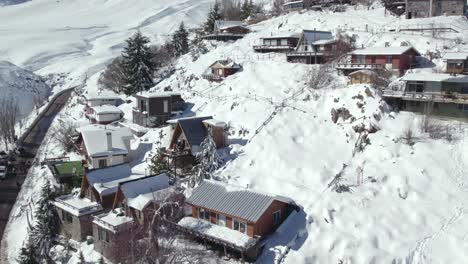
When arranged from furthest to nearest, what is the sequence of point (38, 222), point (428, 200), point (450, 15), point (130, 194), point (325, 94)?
point (450, 15) → point (325, 94) → point (38, 222) → point (130, 194) → point (428, 200)

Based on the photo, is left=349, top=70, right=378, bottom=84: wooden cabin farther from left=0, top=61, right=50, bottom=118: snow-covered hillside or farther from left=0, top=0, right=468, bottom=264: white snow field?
left=0, top=61, right=50, bottom=118: snow-covered hillside

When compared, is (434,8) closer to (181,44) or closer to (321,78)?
(321,78)

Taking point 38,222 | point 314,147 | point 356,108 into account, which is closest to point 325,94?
point 356,108

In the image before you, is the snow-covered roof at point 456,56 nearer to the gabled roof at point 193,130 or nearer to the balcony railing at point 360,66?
the balcony railing at point 360,66

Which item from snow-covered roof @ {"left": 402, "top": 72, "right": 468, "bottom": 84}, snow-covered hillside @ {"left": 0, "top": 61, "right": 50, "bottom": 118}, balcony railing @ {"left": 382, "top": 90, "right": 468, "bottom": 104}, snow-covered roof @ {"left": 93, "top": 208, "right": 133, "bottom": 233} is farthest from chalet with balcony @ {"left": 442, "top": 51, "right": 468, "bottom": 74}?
snow-covered hillside @ {"left": 0, "top": 61, "right": 50, "bottom": 118}

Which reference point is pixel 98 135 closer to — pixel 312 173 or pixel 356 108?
pixel 312 173
